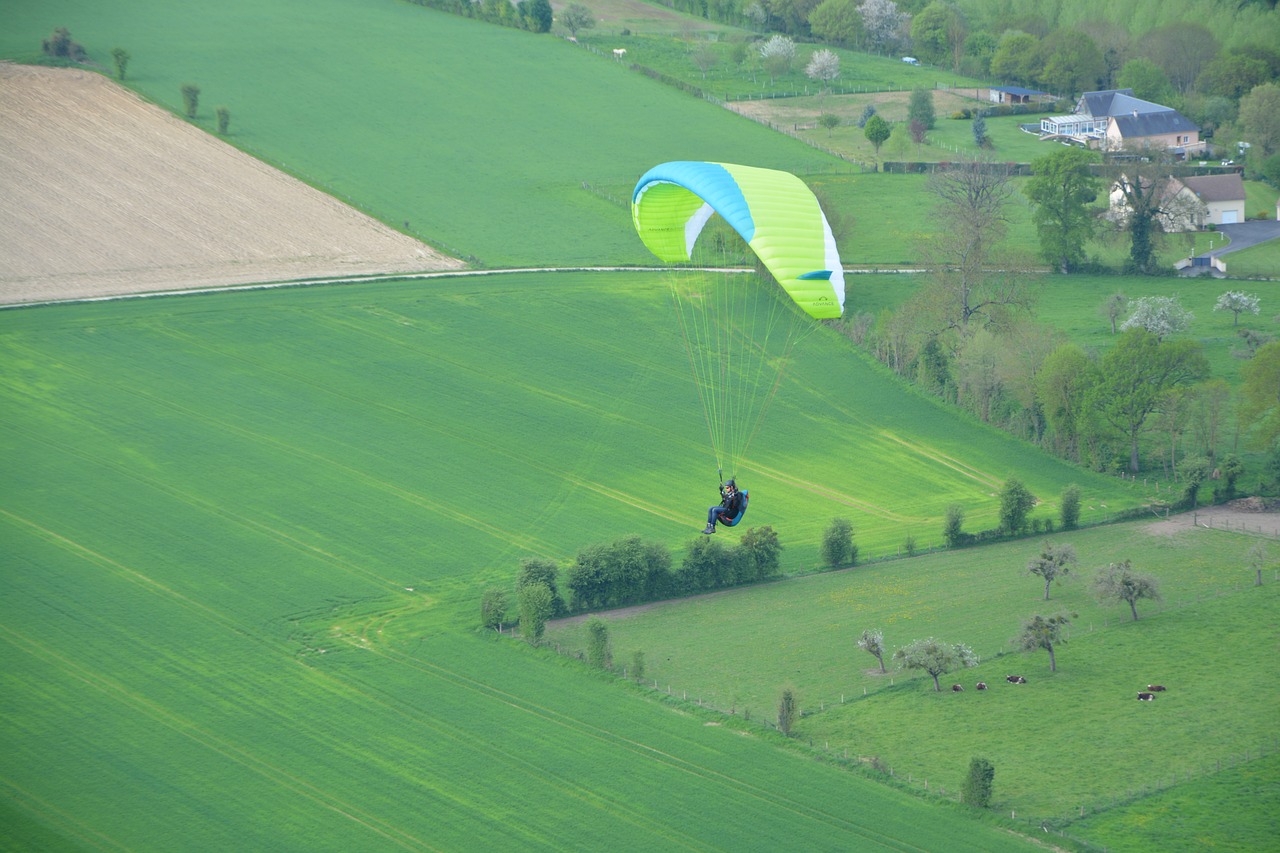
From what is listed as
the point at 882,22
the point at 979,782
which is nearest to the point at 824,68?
the point at 882,22

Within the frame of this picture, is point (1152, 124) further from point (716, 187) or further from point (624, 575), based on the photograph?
point (716, 187)

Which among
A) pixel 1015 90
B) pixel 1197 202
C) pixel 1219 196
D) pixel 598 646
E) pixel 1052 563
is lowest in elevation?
pixel 598 646

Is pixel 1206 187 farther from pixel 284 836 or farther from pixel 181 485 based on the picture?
pixel 284 836

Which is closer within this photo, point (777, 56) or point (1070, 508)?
point (1070, 508)

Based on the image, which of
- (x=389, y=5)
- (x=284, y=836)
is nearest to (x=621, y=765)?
(x=284, y=836)

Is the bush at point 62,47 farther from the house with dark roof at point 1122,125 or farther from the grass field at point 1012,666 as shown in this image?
the grass field at point 1012,666

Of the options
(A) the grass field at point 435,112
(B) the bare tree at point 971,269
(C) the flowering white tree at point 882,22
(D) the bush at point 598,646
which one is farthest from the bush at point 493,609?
(C) the flowering white tree at point 882,22
